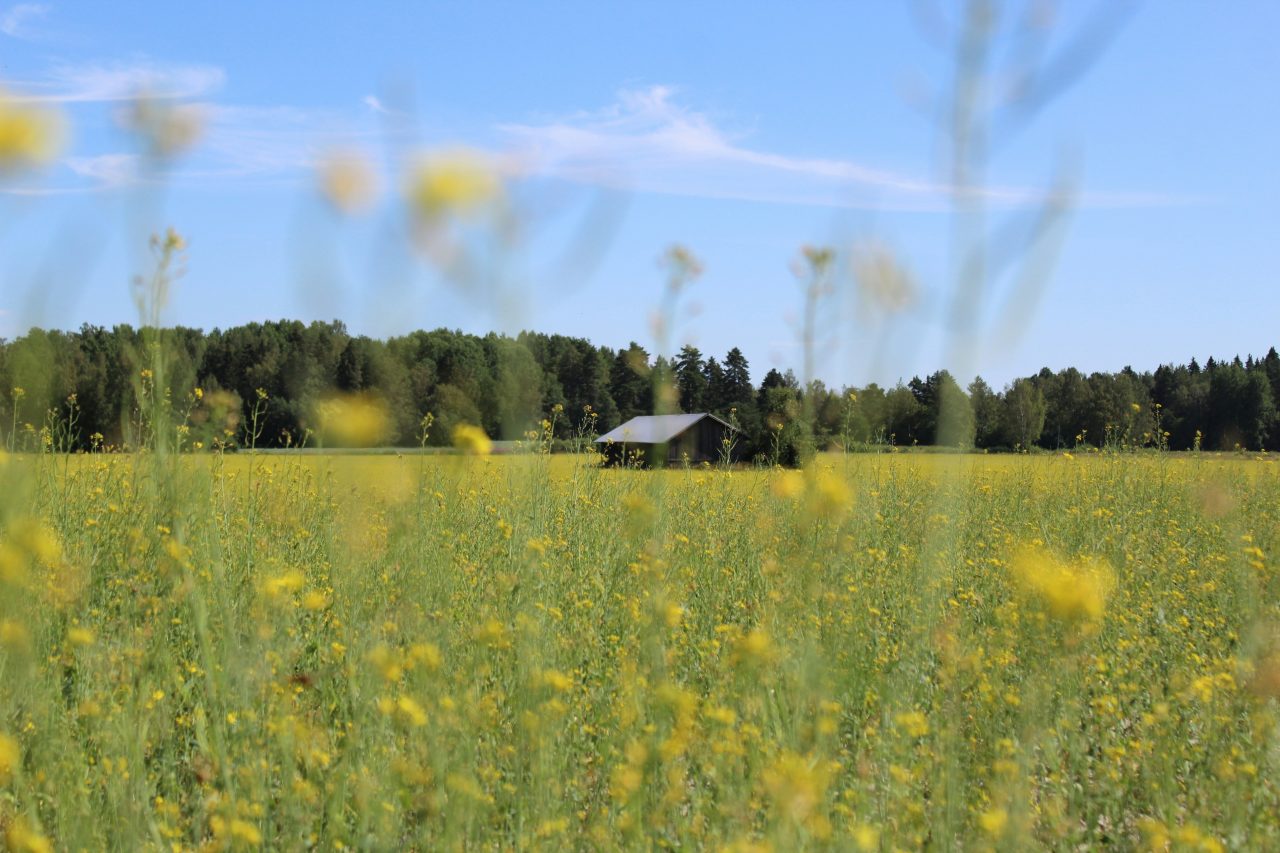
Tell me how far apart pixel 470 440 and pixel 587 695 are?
1.25m

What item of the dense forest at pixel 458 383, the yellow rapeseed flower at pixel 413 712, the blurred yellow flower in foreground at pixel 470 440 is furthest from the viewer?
the yellow rapeseed flower at pixel 413 712

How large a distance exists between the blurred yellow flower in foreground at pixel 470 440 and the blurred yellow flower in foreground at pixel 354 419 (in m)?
0.13

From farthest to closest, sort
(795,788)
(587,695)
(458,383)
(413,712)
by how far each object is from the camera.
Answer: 1. (587,695)
2. (413,712)
3. (458,383)
4. (795,788)

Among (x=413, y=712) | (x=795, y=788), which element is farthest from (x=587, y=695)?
(x=795, y=788)

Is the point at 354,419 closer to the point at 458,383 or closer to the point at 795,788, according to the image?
the point at 458,383

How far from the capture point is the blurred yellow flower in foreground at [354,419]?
1635 mm

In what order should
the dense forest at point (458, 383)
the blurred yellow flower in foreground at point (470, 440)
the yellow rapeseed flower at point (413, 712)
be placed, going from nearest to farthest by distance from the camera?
the dense forest at point (458, 383) → the blurred yellow flower in foreground at point (470, 440) → the yellow rapeseed flower at point (413, 712)

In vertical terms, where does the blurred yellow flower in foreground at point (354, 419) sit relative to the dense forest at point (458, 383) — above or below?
below

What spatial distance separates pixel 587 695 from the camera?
2.72 m

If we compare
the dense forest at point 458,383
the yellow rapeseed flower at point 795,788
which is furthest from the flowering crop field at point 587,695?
the dense forest at point 458,383

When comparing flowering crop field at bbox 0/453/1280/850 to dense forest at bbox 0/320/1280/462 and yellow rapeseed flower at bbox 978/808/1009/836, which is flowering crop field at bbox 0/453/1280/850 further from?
dense forest at bbox 0/320/1280/462

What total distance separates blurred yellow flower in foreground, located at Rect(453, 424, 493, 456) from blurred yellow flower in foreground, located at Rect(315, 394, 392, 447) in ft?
0.42

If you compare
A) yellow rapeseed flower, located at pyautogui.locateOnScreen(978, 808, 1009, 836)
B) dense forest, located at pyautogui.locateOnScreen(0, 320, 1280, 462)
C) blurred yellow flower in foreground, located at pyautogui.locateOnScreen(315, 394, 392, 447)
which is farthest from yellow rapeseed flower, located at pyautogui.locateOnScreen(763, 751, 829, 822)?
blurred yellow flower in foreground, located at pyautogui.locateOnScreen(315, 394, 392, 447)

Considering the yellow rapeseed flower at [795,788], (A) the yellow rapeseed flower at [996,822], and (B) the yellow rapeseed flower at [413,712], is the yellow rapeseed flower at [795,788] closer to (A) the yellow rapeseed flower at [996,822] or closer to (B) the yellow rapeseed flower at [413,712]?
(A) the yellow rapeseed flower at [996,822]
